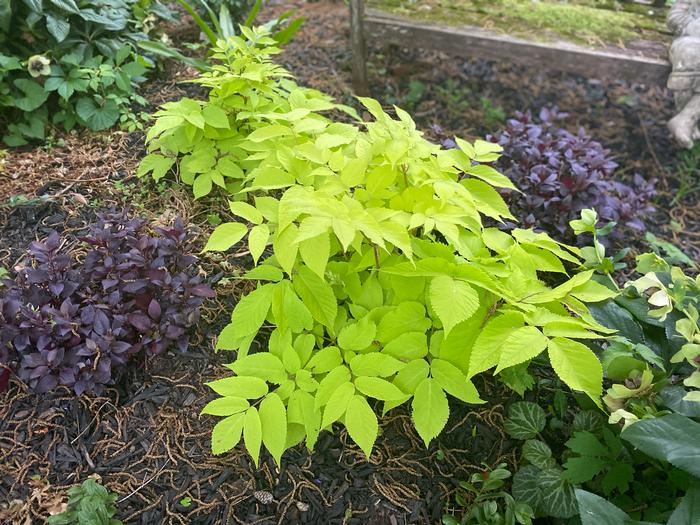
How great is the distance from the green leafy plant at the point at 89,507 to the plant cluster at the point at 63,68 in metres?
1.76

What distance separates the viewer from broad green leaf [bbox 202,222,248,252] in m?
1.48

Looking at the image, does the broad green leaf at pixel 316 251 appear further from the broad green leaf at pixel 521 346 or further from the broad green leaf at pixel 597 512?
the broad green leaf at pixel 597 512

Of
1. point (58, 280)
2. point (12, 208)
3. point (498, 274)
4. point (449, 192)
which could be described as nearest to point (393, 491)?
point (498, 274)

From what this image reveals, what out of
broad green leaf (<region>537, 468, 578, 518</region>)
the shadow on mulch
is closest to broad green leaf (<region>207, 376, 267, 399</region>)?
the shadow on mulch

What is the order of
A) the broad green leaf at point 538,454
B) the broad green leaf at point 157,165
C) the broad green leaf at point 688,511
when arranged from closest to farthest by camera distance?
the broad green leaf at point 688,511 < the broad green leaf at point 538,454 < the broad green leaf at point 157,165

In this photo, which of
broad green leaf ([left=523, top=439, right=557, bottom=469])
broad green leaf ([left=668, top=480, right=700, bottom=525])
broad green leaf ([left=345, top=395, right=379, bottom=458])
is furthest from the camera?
broad green leaf ([left=523, top=439, right=557, bottom=469])

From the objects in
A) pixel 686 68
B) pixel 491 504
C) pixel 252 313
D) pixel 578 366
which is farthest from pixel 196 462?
pixel 686 68

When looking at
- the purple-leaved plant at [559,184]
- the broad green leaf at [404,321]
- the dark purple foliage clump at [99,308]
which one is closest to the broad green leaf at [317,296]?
the broad green leaf at [404,321]

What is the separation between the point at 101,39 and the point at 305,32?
1.84 meters

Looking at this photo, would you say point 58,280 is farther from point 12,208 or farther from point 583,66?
point 583,66

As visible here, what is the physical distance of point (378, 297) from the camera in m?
1.63

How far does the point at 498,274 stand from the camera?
148 cm

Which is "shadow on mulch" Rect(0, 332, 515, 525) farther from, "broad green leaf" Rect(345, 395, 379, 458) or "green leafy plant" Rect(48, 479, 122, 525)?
"broad green leaf" Rect(345, 395, 379, 458)

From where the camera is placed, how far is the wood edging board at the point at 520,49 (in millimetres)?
3139
